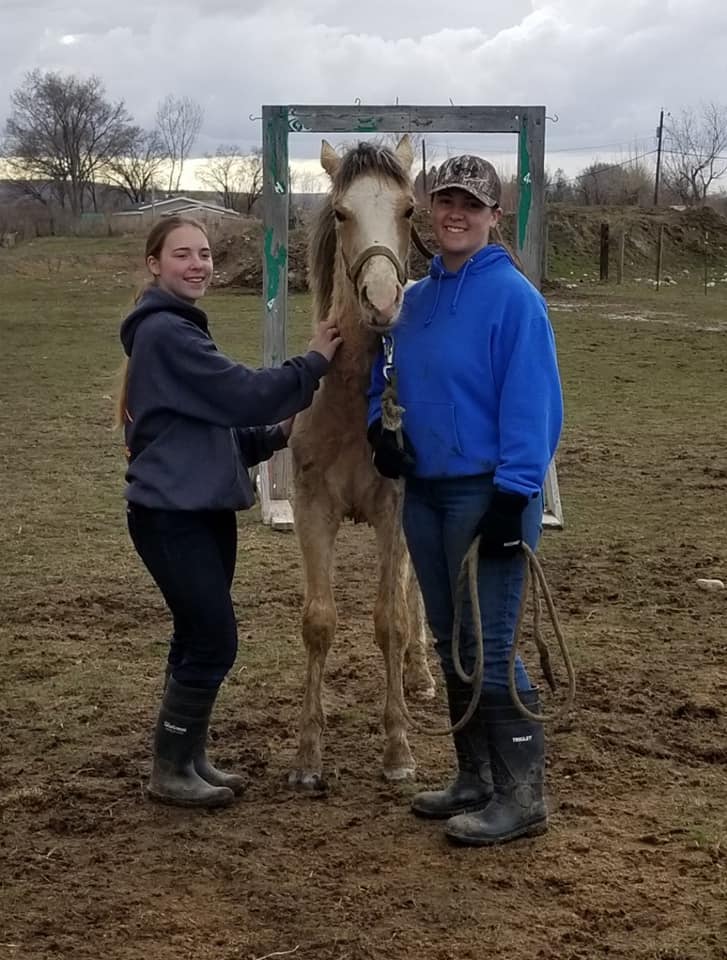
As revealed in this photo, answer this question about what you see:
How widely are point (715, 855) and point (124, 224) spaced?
52166 millimetres

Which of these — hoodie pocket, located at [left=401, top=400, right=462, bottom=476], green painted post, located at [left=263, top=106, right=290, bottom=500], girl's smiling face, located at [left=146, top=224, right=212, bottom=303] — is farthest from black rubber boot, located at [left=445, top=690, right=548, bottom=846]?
green painted post, located at [left=263, top=106, right=290, bottom=500]

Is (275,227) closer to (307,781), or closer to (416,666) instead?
(416,666)

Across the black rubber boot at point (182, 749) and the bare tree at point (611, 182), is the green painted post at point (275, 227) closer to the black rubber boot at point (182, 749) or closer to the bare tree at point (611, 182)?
the black rubber boot at point (182, 749)

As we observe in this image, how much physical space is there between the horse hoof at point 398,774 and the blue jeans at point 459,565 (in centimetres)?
57

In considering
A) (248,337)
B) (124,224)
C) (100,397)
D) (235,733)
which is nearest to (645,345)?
(248,337)

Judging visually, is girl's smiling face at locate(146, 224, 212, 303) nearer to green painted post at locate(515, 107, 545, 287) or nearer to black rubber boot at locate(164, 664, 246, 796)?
black rubber boot at locate(164, 664, 246, 796)

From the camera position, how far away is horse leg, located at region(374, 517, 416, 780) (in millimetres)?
3887

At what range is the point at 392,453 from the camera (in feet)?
10.8

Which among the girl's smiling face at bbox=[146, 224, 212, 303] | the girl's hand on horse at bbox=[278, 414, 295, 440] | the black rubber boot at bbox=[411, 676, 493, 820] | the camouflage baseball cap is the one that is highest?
the camouflage baseball cap

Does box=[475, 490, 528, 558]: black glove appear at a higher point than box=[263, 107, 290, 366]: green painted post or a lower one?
lower

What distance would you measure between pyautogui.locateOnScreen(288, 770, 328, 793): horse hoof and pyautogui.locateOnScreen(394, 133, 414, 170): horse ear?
207 cm

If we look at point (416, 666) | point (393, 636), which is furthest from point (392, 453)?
point (416, 666)

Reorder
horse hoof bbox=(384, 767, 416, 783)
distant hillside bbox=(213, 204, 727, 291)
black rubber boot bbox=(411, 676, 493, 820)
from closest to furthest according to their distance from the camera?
black rubber boot bbox=(411, 676, 493, 820), horse hoof bbox=(384, 767, 416, 783), distant hillside bbox=(213, 204, 727, 291)

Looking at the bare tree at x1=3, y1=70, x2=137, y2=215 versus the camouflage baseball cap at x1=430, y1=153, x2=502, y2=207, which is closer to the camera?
the camouflage baseball cap at x1=430, y1=153, x2=502, y2=207
